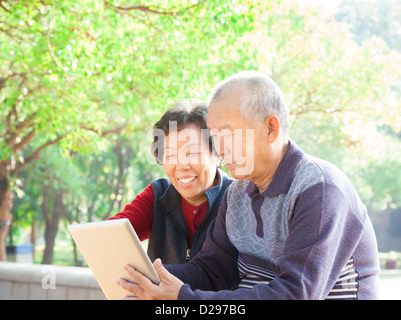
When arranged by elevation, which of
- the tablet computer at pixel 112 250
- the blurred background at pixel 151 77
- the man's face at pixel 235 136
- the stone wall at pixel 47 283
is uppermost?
the blurred background at pixel 151 77

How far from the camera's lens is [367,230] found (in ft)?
6.23

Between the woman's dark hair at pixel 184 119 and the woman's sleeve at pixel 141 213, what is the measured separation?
0.88ft

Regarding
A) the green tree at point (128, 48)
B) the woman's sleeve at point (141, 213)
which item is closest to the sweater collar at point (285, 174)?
the woman's sleeve at point (141, 213)

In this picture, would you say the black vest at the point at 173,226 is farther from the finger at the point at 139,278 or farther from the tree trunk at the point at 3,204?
the tree trunk at the point at 3,204

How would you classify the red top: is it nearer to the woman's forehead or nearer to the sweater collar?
the woman's forehead

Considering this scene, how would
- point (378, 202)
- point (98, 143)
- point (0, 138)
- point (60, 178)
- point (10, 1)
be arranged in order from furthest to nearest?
1. point (378, 202)
2. point (60, 178)
3. point (0, 138)
4. point (98, 143)
5. point (10, 1)

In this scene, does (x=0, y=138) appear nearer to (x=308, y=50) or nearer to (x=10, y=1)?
(x=10, y=1)

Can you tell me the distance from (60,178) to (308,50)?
6837 millimetres

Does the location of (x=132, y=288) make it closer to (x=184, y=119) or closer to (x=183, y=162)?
(x=183, y=162)

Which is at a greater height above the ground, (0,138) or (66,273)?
(0,138)

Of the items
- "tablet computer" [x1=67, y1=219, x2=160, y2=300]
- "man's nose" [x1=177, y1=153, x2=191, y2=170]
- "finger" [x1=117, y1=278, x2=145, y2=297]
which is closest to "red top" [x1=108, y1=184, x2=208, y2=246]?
"man's nose" [x1=177, y1=153, x2=191, y2=170]

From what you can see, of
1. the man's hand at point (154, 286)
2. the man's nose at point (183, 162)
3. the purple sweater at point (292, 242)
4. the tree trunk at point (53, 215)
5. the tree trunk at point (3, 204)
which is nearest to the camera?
the purple sweater at point (292, 242)

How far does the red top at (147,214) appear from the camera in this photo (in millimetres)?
2826
